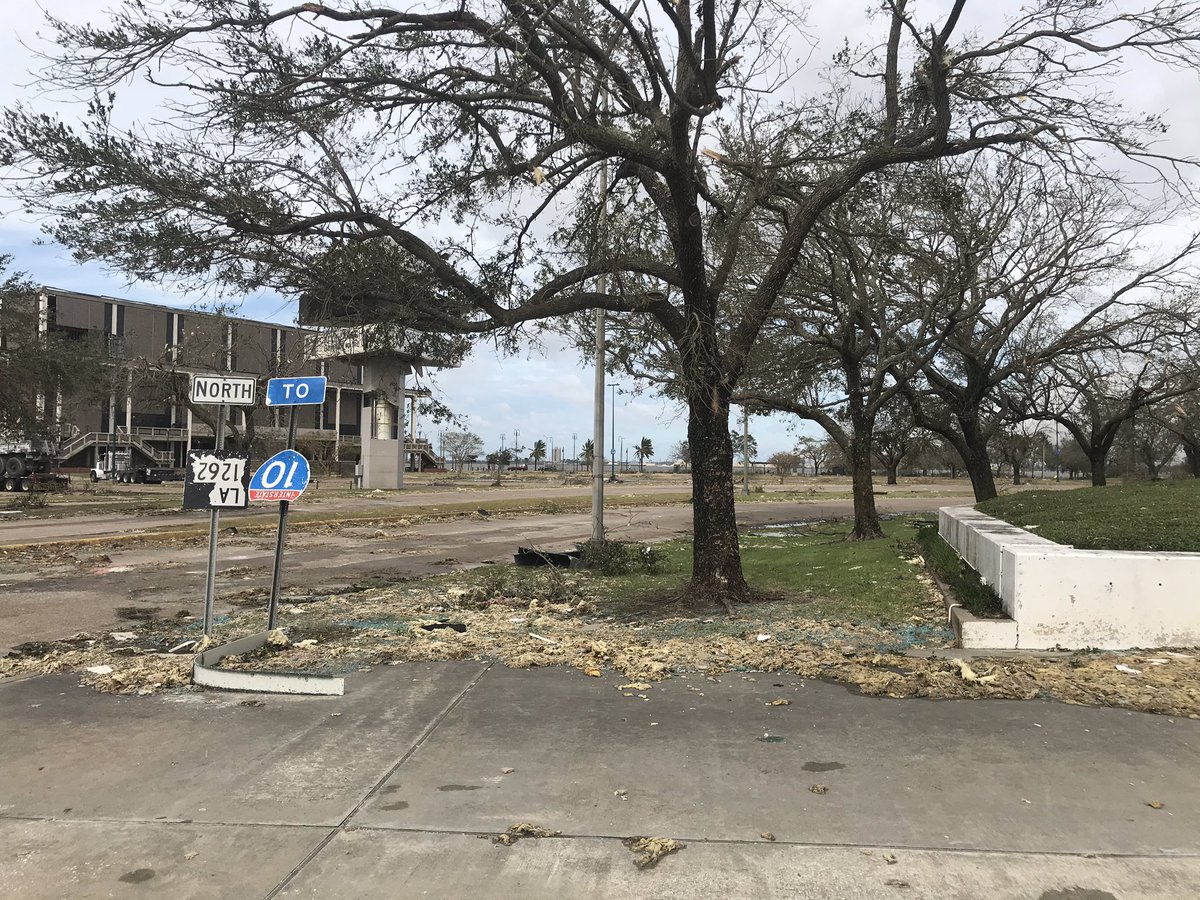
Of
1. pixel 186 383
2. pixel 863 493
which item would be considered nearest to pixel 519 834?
pixel 863 493

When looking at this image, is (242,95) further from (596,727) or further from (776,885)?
(776,885)

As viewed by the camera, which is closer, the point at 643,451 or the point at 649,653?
the point at 649,653

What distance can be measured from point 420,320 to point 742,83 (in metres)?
4.73

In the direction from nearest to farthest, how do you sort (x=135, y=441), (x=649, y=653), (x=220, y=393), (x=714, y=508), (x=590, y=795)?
(x=590, y=795) → (x=649, y=653) → (x=220, y=393) → (x=714, y=508) → (x=135, y=441)

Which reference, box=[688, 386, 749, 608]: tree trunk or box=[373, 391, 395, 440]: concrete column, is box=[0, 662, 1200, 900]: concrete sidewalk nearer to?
box=[688, 386, 749, 608]: tree trunk

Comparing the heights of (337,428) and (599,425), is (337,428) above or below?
above

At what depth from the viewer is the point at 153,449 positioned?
80.1 meters

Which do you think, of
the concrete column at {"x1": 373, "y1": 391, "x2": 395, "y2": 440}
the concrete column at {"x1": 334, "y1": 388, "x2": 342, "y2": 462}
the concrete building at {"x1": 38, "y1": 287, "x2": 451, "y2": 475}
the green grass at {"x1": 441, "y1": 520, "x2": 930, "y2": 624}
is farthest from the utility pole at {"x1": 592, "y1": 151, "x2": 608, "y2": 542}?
the concrete column at {"x1": 334, "y1": 388, "x2": 342, "y2": 462}

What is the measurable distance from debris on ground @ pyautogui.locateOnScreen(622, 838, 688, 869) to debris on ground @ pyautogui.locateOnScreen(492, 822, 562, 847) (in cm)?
38

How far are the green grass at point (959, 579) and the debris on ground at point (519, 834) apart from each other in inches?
203

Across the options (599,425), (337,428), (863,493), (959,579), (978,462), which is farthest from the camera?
(337,428)

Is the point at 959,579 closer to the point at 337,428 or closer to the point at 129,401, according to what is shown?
the point at 129,401

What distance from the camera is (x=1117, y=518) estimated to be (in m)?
10.1

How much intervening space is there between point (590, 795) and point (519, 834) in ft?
1.86
